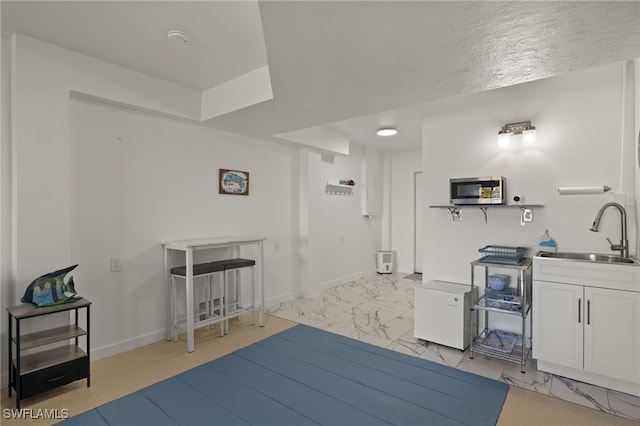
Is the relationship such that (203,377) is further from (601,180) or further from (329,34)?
(601,180)

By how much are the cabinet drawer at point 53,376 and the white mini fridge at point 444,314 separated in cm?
281

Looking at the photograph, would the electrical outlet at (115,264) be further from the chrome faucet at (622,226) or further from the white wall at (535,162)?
the chrome faucet at (622,226)

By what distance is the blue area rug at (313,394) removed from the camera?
2.07 metres

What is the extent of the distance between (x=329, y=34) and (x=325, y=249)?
400 centimetres

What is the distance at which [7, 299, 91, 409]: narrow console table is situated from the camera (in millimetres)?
2131

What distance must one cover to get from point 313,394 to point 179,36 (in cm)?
272

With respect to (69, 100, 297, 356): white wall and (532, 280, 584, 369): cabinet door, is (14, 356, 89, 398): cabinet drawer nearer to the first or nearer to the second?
(69, 100, 297, 356): white wall

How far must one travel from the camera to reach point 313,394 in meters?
2.34

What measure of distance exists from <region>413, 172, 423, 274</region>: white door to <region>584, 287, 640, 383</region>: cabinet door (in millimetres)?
4252

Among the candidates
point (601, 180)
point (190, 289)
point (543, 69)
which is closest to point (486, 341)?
point (601, 180)

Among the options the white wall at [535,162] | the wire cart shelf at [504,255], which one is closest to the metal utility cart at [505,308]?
the wire cart shelf at [504,255]

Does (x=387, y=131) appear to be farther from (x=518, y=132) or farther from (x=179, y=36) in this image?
(x=179, y=36)

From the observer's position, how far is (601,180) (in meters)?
2.72

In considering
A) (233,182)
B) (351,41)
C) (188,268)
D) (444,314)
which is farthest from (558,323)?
(233,182)
